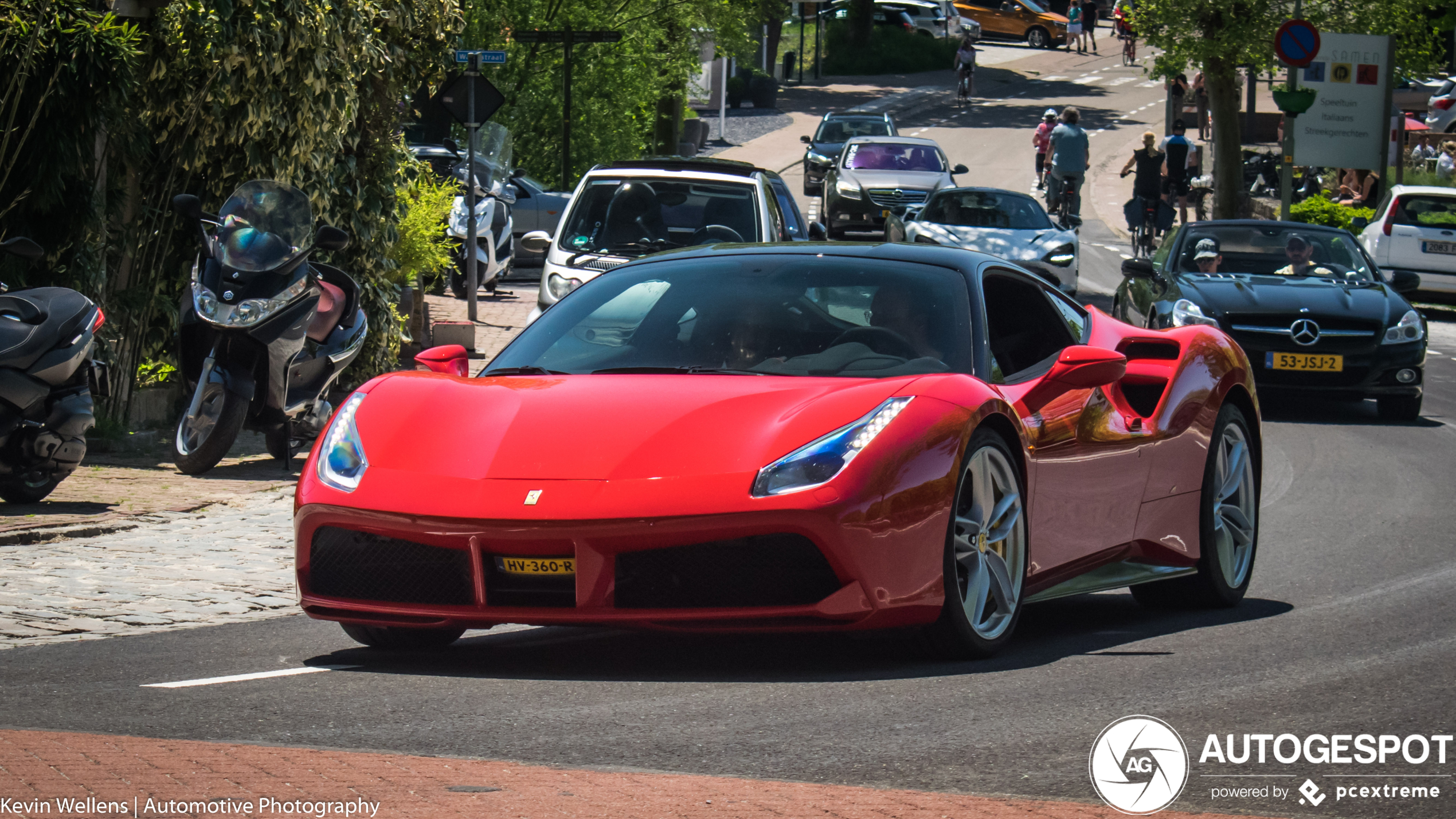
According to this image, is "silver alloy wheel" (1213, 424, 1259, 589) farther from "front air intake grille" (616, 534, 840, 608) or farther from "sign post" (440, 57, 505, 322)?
"sign post" (440, 57, 505, 322)

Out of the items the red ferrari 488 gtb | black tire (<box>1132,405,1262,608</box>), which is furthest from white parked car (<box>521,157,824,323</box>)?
the red ferrari 488 gtb

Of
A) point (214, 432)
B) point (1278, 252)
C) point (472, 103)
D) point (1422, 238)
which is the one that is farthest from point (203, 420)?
point (1422, 238)

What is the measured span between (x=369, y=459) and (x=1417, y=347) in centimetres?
1225

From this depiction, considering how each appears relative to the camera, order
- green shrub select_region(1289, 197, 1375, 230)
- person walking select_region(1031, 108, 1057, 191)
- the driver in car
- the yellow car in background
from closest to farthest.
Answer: the driver in car → green shrub select_region(1289, 197, 1375, 230) → person walking select_region(1031, 108, 1057, 191) → the yellow car in background

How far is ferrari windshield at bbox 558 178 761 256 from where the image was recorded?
1542 centimetres

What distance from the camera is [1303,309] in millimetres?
15539

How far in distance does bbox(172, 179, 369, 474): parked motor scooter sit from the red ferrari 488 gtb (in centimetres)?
437

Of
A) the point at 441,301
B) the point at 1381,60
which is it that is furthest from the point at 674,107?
the point at 441,301

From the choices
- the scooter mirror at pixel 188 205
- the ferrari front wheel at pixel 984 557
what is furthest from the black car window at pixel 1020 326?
the scooter mirror at pixel 188 205

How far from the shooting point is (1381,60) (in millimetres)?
31328

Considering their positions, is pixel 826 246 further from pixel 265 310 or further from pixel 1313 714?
Answer: pixel 265 310

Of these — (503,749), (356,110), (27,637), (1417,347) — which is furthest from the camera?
(1417,347)

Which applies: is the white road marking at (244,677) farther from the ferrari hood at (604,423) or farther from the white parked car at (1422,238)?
the white parked car at (1422,238)

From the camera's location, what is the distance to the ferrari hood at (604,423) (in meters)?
5.27
